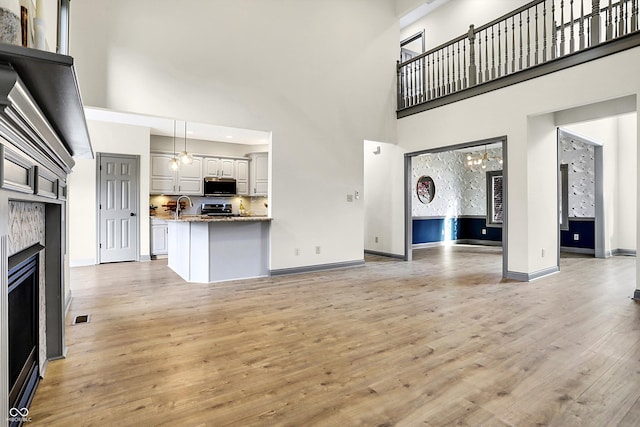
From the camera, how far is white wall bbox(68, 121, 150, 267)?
6043mm

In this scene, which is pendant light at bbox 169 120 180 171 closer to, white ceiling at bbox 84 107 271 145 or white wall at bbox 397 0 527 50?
white ceiling at bbox 84 107 271 145

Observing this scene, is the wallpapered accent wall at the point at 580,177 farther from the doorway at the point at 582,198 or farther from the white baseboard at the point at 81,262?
the white baseboard at the point at 81,262

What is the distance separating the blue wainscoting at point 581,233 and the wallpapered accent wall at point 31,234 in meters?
9.21

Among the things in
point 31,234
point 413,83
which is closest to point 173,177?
point 413,83

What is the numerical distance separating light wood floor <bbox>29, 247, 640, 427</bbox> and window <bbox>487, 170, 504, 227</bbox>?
4990 mm

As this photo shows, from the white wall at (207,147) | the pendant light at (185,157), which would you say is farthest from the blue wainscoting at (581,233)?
the pendant light at (185,157)

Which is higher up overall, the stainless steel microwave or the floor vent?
the stainless steel microwave

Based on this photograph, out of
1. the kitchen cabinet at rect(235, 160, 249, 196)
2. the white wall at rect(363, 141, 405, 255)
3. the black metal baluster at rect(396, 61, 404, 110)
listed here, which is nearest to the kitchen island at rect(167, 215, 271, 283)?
the white wall at rect(363, 141, 405, 255)

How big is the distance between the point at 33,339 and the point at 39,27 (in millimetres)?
1714

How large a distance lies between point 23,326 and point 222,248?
3047 millimetres

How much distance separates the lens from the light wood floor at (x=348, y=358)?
1.74 metres

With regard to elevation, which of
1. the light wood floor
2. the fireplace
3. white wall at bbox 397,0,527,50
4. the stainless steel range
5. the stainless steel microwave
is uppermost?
white wall at bbox 397,0,527,50

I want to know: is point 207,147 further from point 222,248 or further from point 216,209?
point 222,248

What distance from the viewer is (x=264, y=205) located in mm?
8594
